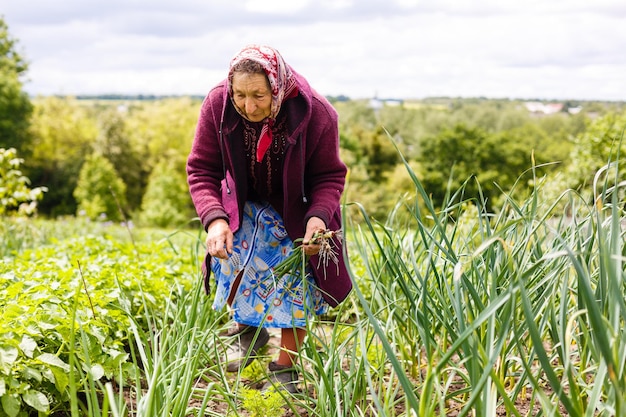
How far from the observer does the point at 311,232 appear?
229 cm

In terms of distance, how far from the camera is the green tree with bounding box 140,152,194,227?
31.1 metres

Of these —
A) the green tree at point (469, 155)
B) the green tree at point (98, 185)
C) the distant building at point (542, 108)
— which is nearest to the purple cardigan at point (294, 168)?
the green tree at point (98, 185)

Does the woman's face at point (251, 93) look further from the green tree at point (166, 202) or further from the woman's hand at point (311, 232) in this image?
the green tree at point (166, 202)

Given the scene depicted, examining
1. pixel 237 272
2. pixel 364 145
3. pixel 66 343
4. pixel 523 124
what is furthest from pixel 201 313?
pixel 523 124

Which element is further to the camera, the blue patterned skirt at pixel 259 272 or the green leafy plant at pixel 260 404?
the blue patterned skirt at pixel 259 272

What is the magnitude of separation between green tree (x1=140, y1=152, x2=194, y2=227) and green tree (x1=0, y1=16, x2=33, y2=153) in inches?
292

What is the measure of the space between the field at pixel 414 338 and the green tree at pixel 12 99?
3381 cm

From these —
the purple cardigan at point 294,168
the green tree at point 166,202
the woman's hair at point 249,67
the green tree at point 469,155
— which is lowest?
the green tree at point 166,202

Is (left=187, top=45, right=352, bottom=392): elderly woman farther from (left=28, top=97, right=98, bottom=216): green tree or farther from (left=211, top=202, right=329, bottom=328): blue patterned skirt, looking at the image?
(left=28, top=97, right=98, bottom=216): green tree

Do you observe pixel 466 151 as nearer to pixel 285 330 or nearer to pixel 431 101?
pixel 431 101

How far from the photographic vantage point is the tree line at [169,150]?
109 ft

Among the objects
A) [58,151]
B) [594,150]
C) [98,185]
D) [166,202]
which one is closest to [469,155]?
[166,202]

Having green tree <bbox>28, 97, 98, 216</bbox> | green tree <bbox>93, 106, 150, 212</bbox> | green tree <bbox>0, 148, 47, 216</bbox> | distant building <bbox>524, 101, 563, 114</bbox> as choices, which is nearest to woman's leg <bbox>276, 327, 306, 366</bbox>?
green tree <bbox>0, 148, 47, 216</bbox>

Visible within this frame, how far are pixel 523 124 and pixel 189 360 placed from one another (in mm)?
47073
